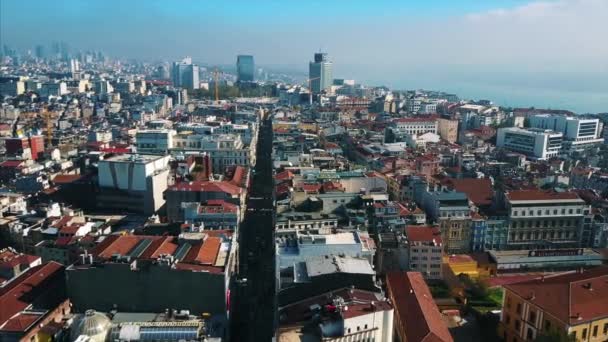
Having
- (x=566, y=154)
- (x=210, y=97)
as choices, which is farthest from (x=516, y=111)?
(x=210, y=97)

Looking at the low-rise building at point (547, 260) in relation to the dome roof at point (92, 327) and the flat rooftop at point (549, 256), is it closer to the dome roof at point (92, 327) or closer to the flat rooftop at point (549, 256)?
the flat rooftop at point (549, 256)

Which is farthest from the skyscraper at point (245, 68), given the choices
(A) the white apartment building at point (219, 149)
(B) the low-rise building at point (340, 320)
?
(B) the low-rise building at point (340, 320)

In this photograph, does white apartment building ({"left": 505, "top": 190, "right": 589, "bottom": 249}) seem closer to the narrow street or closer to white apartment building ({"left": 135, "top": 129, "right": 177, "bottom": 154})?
the narrow street

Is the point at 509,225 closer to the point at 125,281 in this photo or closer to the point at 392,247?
the point at 392,247

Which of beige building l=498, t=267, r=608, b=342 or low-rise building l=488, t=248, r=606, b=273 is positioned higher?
beige building l=498, t=267, r=608, b=342

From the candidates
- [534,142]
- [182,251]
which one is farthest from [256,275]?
[534,142]

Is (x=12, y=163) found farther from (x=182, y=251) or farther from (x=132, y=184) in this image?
(x=182, y=251)

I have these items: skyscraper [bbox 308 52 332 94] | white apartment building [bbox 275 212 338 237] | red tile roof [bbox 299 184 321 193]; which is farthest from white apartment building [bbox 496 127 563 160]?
skyscraper [bbox 308 52 332 94]
